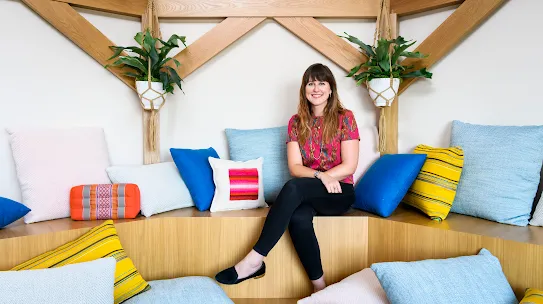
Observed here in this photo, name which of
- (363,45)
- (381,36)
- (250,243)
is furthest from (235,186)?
(381,36)

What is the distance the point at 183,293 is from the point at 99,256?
0.43 meters

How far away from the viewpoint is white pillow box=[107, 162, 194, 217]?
2.75 m

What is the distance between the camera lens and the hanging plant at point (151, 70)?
118 inches

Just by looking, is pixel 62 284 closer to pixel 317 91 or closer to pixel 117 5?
pixel 317 91

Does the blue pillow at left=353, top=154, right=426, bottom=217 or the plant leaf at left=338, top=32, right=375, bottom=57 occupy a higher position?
the plant leaf at left=338, top=32, right=375, bottom=57

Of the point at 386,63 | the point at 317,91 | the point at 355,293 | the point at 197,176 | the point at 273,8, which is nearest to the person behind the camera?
the point at 355,293

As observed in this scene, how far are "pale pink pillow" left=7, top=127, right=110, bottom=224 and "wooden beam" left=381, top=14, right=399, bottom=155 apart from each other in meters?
1.98

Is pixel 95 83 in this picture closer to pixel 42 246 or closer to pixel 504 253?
pixel 42 246

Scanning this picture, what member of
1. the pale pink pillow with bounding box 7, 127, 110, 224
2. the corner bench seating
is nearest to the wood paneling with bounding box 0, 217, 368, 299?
the corner bench seating

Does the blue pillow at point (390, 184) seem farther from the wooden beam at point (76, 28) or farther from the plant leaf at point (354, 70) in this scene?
the wooden beam at point (76, 28)

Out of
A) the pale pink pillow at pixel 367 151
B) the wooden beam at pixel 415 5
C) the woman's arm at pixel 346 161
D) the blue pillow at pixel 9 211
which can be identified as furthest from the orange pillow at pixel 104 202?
the wooden beam at pixel 415 5

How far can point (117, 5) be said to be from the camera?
314 cm

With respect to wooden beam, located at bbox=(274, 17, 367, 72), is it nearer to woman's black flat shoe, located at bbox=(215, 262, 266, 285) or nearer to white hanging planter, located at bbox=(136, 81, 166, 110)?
white hanging planter, located at bbox=(136, 81, 166, 110)

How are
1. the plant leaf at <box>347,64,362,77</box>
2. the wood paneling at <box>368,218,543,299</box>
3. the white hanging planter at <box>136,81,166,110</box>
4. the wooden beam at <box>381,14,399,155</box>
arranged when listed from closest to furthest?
the wood paneling at <box>368,218,543,299</box>
the white hanging planter at <box>136,81,166,110</box>
the plant leaf at <box>347,64,362,77</box>
the wooden beam at <box>381,14,399,155</box>
